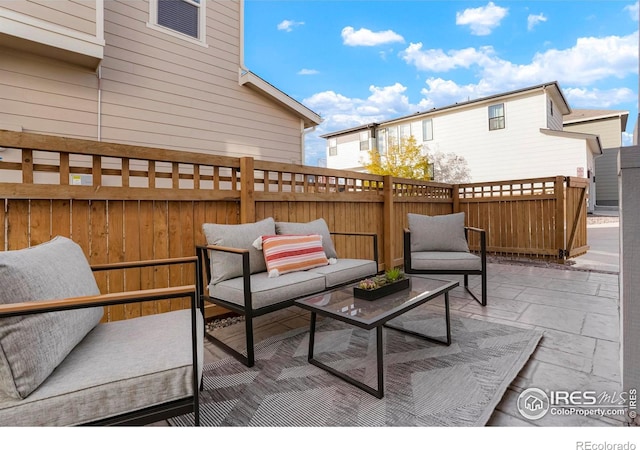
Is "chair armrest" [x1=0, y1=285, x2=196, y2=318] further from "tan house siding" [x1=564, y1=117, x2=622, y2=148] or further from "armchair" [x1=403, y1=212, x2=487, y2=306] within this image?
"tan house siding" [x1=564, y1=117, x2=622, y2=148]

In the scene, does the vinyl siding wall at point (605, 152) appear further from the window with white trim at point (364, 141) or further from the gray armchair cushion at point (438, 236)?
the gray armchair cushion at point (438, 236)

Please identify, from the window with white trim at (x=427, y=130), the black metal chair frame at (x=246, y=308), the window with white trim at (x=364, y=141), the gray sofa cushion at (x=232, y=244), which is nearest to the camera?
the black metal chair frame at (x=246, y=308)

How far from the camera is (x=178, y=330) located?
1475mm

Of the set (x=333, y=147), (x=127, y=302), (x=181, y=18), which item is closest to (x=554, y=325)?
(x=127, y=302)

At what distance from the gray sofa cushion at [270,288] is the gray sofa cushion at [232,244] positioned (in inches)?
2.8

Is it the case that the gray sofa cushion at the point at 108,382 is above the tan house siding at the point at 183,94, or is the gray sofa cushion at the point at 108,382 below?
below

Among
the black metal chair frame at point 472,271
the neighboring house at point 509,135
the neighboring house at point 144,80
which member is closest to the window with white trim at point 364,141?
the neighboring house at point 509,135

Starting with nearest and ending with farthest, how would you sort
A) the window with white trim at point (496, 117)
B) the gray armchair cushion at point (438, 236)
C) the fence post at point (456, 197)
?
the gray armchair cushion at point (438, 236) < the fence post at point (456, 197) < the window with white trim at point (496, 117)

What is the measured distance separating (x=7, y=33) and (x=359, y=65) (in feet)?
15.7

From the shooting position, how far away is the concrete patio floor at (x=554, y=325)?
1.68m

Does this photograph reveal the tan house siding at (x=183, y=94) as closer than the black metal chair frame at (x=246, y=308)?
No

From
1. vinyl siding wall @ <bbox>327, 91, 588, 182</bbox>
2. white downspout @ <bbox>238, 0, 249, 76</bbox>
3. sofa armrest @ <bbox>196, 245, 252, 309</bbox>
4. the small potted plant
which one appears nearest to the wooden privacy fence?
sofa armrest @ <bbox>196, 245, 252, 309</bbox>
